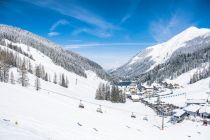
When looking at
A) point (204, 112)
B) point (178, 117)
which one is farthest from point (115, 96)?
point (204, 112)

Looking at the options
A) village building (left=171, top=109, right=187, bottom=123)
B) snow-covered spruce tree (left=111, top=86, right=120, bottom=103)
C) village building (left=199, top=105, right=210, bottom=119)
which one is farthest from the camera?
snow-covered spruce tree (left=111, top=86, right=120, bottom=103)

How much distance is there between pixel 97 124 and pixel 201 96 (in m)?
116

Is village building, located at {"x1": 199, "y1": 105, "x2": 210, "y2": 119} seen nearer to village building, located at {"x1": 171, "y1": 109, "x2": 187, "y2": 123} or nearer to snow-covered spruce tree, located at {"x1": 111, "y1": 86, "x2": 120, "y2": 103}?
village building, located at {"x1": 171, "y1": 109, "x2": 187, "y2": 123}

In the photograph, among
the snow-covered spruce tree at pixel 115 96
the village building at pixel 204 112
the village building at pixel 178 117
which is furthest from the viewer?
the snow-covered spruce tree at pixel 115 96

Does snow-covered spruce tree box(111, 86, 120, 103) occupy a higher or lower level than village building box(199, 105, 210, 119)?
higher

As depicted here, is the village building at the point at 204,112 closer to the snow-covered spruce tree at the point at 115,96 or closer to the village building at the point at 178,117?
the village building at the point at 178,117

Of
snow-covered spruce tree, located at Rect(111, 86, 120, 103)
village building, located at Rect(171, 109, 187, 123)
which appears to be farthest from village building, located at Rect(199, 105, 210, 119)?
snow-covered spruce tree, located at Rect(111, 86, 120, 103)

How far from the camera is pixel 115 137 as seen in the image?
40.7 metres

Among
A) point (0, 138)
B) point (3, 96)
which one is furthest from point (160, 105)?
point (0, 138)

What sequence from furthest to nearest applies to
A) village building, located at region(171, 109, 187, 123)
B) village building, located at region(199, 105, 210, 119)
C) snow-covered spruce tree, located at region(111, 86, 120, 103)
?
1. snow-covered spruce tree, located at region(111, 86, 120, 103)
2. village building, located at region(199, 105, 210, 119)
3. village building, located at region(171, 109, 187, 123)

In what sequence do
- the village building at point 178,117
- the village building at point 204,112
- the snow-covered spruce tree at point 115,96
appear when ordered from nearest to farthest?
the village building at point 178,117 < the village building at point 204,112 < the snow-covered spruce tree at point 115,96

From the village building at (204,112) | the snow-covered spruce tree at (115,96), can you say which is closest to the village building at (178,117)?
the village building at (204,112)

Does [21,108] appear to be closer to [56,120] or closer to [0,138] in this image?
[56,120]

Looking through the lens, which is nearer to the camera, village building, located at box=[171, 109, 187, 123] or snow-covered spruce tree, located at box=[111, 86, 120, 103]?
village building, located at box=[171, 109, 187, 123]
